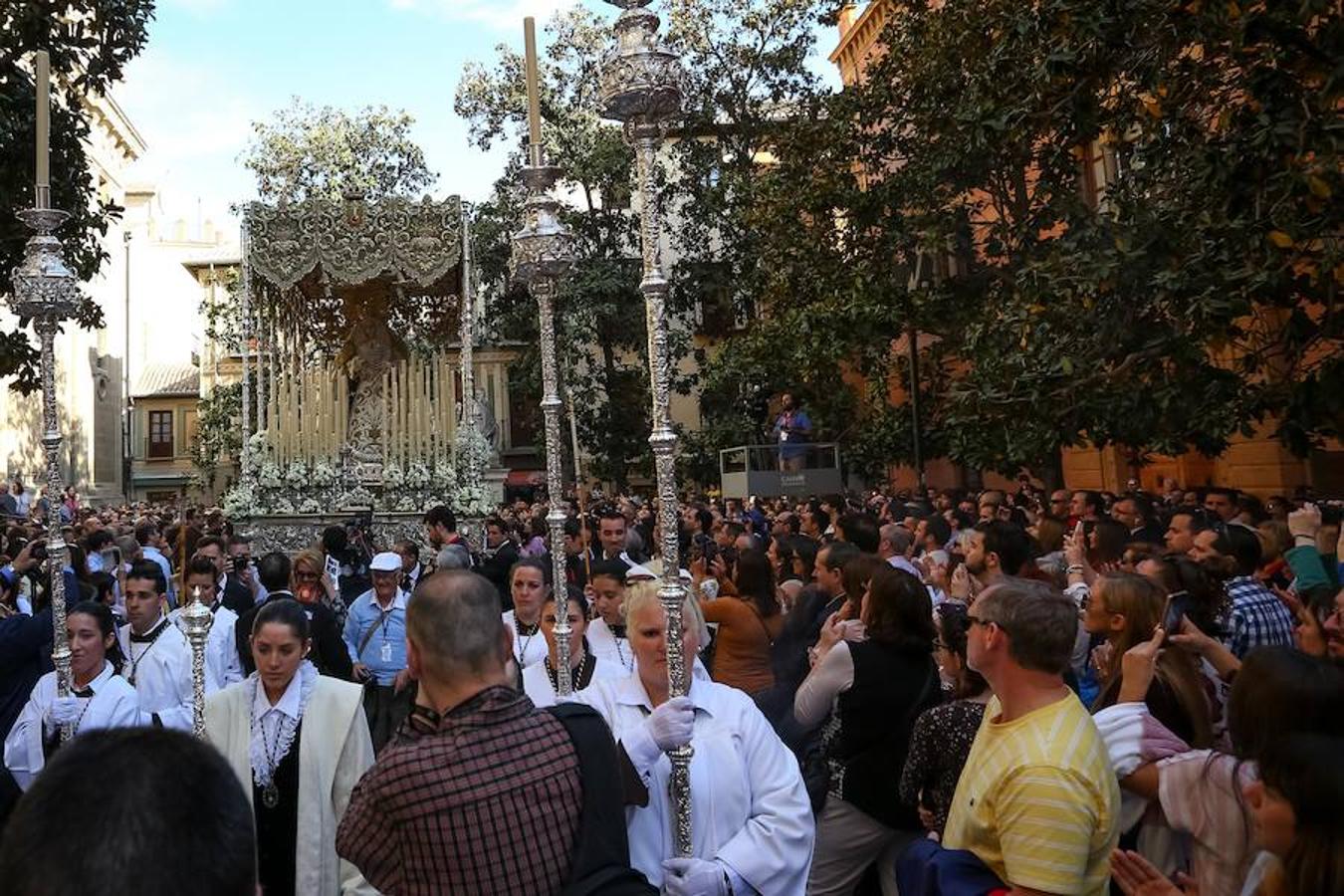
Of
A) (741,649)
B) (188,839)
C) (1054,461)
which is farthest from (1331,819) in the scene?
(1054,461)

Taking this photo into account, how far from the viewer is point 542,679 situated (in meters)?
4.58

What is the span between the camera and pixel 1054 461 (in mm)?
14180

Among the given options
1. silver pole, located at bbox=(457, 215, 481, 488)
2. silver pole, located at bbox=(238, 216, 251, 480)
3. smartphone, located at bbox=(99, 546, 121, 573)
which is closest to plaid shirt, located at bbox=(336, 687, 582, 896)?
smartphone, located at bbox=(99, 546, 121, 573)

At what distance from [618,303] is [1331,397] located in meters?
21.7

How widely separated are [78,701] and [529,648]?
198 centimetres

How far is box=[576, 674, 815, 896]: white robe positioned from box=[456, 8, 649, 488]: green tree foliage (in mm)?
23384

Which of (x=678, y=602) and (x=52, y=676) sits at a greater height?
(x=678, y=602)

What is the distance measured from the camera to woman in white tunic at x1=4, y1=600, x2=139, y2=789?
4098 mm

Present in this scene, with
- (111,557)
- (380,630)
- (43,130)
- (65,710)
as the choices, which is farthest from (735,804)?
(111,557)

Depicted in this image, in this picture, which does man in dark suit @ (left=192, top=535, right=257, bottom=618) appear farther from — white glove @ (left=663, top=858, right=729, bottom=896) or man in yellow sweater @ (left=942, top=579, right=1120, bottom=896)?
man in yellow sweater @ (left=942, top=579, right=1120, bottom=896)

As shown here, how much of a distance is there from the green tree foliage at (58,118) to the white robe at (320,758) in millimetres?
8567

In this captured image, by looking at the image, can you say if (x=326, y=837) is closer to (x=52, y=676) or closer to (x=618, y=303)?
(x=52, y=676)

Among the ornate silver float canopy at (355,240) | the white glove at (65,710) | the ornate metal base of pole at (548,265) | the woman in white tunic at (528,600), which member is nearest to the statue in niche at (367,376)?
the ornate silver float canopy at (355,240)

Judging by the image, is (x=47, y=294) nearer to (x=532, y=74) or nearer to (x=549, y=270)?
(x=549, y=270)
